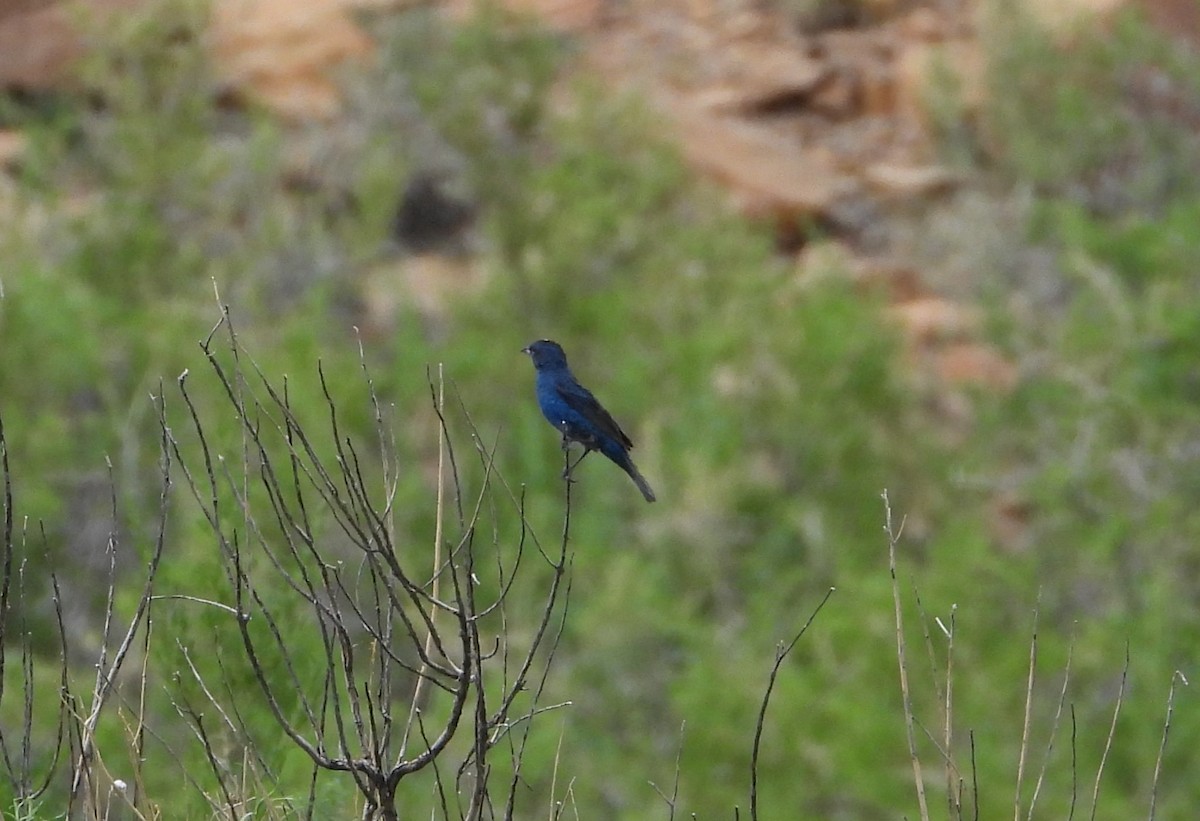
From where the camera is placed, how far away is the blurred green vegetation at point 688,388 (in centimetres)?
1317

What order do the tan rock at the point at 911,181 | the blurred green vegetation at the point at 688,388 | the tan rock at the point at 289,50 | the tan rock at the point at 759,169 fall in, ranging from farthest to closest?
the tan rock at the point at 911,181
the tan rock at the point at 289,50
the tan rock at the point at 759,169
the blurred green vegetation at the point at 688,388

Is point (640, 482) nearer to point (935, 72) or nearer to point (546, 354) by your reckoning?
point (546, 354)

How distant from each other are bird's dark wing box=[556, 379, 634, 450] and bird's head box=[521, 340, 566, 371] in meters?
0.21

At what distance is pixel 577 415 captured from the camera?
7.15 metres

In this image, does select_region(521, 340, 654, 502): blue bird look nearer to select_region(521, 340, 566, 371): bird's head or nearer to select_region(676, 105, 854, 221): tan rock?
select_region(521, 340, 566, 371): bird's head

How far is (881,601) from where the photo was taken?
43.5 ft

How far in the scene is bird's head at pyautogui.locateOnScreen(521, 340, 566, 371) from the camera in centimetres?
748

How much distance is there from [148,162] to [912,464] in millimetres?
7913

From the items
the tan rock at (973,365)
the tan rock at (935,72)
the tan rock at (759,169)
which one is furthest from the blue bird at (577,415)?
the tan rock at (935,72)

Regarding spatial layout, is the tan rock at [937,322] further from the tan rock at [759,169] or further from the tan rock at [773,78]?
the tan rock at [773,78]

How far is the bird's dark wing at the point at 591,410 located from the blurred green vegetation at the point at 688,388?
176cm

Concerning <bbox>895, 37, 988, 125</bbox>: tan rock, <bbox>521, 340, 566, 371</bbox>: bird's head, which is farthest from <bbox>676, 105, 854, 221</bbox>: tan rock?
<bbox>521, 340, 566, 371</bbox>: bird's head

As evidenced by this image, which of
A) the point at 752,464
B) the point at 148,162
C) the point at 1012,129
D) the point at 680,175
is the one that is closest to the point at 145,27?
the point at 148,162

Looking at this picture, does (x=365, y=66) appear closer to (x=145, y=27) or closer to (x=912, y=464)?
(x=145, y=27)
